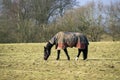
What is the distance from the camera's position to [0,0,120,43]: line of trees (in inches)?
1757

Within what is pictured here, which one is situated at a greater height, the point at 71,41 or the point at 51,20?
the point at 71,41

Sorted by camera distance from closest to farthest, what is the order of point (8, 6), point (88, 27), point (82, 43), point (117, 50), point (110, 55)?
point (82, 43) → point (110, 55) → point (117, 50) → point (88, 27) → point (8, 6)

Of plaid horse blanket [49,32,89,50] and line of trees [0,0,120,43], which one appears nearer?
plaid horse blanket [49,32,89,50]

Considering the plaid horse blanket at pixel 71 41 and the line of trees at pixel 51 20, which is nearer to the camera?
the plaid horse blanket at pixel 71 41

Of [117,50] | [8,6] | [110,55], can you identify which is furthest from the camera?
[8,6]

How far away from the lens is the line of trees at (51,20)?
44625mm

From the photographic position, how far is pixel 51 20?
168 feet

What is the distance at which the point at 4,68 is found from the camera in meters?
16.3

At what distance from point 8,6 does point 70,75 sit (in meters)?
Result: 41.8

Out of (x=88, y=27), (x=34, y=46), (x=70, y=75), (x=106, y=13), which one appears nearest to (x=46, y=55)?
(x=70, y=75)

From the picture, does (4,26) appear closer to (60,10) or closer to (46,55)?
(60,10)

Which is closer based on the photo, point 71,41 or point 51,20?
point 71,41

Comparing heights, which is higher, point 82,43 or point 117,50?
point 82,43

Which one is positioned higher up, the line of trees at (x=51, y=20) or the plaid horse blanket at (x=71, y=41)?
the plaid horse blanket at (x=71, y=41)
